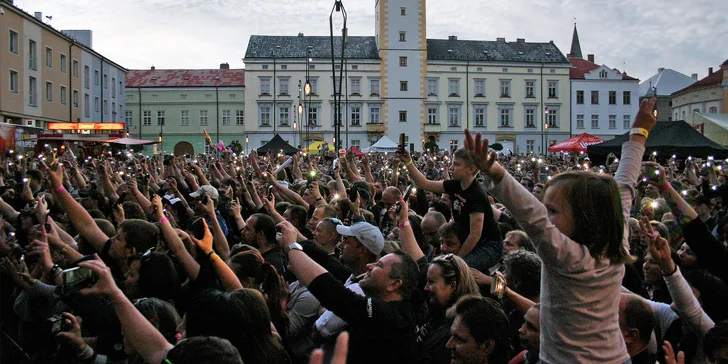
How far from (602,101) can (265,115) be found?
37864 millimetres

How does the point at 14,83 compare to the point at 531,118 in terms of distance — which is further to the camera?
the point at 531,118

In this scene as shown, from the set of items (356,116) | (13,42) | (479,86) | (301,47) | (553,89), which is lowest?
(356,116)

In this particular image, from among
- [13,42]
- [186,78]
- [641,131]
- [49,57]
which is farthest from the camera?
[186,78]

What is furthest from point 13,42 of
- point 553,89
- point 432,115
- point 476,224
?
point 553,89

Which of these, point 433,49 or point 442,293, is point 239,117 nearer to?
point 433,49

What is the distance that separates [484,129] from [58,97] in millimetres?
42631

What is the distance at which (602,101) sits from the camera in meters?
70.0

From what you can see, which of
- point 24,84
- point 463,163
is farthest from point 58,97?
point 463,163

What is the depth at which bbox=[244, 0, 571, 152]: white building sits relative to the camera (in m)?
63.9

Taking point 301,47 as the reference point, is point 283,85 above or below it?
below

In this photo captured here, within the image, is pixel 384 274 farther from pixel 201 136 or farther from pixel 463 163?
pixel 201 136

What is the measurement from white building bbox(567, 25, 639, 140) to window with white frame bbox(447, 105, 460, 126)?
1346cm

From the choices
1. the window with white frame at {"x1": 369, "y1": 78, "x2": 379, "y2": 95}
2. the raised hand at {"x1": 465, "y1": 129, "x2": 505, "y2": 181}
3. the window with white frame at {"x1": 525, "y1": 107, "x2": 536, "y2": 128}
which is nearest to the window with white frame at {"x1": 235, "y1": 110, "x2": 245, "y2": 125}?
the window with white frame at {"x1": 369, "y1": 78, "x2": 379, "y2": 95}

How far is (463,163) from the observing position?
4555 mm
